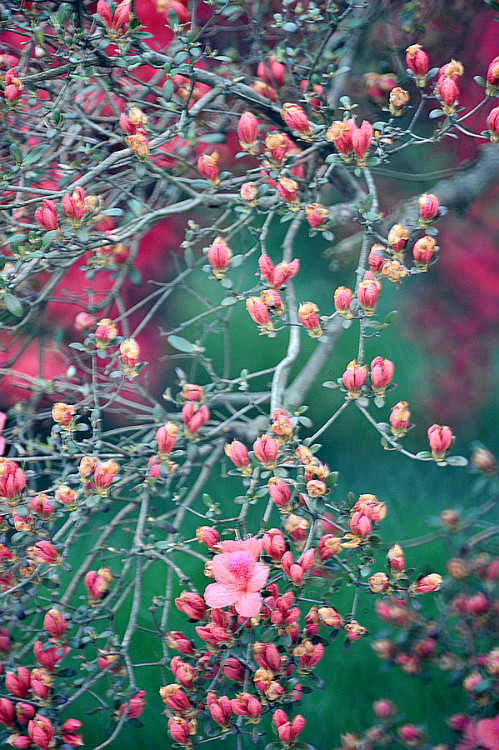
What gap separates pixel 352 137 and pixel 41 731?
89 centimetres

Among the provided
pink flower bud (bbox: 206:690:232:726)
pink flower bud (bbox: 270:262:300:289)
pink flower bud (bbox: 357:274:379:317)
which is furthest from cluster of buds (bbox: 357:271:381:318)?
pink flower bud (bbox: 206:690:232:726)

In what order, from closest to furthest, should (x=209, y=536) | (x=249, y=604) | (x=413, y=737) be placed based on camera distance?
(x=249, y=604) < (x=209, y=536) < (x=413, y=737)

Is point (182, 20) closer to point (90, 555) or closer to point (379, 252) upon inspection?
point (379, 252)

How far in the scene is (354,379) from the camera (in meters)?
Answer: 0.86

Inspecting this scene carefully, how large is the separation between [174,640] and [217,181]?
700 mm

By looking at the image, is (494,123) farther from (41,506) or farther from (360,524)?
(41,506)

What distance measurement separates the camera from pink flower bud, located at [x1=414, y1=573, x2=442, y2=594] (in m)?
0.82

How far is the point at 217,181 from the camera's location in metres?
1.05

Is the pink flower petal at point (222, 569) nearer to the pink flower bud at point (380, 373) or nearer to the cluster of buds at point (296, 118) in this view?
the pink flower bud at point (380, 373)

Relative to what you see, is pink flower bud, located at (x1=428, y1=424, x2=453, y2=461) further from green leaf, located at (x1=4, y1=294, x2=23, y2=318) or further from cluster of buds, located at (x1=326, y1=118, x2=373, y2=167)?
green leaf, located at (x1=4, y1=294, x2=23, y2=318)

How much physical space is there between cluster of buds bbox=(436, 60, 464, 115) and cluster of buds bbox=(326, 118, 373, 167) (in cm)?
13

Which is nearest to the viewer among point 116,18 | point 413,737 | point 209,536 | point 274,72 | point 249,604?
point 249,604

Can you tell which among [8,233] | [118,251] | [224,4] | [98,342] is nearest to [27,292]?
[8,233]

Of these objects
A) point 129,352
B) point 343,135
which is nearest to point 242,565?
point 129,352
